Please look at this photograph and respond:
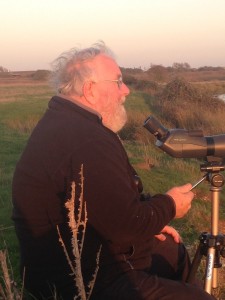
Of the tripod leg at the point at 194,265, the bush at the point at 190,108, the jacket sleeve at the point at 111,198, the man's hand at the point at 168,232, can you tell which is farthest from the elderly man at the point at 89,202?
the bush at the point at 190,108

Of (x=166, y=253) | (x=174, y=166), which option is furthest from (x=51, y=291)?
(x=174, y=166)

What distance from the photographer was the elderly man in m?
2.24

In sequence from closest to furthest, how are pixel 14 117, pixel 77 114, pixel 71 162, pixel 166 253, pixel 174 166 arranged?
pixel 71 162 < pixel 77 114 < pixel 166 253 < pixel 174 166 < pixel 14 117

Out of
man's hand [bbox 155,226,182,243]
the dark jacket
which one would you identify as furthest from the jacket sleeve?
man's hand [bbox 155,226,182,243]

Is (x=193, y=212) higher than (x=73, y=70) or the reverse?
the reverse

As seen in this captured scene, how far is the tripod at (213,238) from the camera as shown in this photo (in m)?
2.49

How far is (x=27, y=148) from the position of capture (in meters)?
2.44

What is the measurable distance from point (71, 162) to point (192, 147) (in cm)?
64

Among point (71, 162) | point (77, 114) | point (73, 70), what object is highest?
point (73, 70)

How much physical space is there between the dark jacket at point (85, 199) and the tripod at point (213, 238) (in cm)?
24

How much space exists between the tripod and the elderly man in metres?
0.14

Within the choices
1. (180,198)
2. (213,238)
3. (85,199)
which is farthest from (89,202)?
(213,238)

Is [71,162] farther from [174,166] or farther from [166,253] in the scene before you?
[174,166]

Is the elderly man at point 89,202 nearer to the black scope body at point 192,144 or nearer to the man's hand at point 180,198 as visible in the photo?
the man's hand at point 180,198
